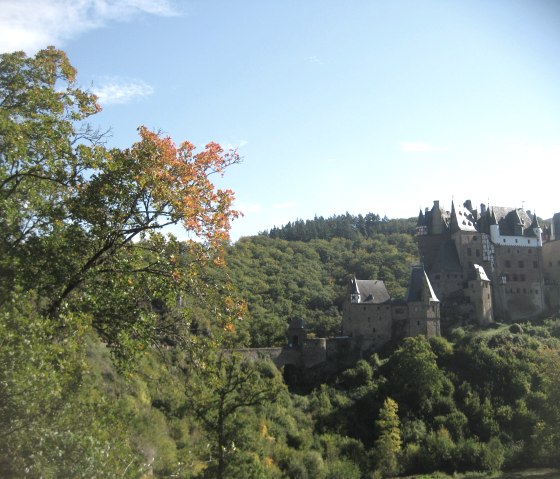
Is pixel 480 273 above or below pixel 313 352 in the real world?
above

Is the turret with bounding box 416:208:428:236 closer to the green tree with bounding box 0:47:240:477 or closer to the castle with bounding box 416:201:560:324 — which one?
the castle with bounding box 416:201:560:324

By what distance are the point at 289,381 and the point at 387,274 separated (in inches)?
1644

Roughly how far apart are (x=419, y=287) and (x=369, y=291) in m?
4.22

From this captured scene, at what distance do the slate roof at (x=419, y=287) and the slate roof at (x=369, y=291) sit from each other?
6.88 feet

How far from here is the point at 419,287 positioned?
5128cm

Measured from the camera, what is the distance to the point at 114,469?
33.3 ft

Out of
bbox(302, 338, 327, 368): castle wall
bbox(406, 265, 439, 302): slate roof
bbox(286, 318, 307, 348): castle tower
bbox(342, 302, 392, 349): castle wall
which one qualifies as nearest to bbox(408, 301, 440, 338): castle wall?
bbox(406, 265, 439, 302): slate roof

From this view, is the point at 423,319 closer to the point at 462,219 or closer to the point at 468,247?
the point at 468,247

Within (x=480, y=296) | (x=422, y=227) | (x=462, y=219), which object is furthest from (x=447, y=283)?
(x=462, y=219)

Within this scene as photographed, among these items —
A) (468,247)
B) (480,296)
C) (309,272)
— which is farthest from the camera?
(309,272)

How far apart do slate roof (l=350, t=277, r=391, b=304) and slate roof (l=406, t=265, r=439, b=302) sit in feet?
6.88

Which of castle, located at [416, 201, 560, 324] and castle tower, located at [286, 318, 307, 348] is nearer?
castle tower, located at [286, 318, 307, 348]

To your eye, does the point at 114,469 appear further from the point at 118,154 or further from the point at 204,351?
the point at 118,154

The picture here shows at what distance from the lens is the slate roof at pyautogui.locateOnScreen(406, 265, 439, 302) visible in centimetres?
5081
